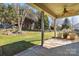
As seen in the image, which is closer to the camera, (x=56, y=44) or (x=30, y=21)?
(x=30, y=21)

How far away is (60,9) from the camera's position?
3.89 m

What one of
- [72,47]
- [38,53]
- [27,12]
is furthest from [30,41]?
[72,47]

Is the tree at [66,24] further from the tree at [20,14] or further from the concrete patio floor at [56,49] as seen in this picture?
the tree at [20,14]

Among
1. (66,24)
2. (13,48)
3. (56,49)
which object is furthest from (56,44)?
(13,48)

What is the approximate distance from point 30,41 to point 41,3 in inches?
29.8

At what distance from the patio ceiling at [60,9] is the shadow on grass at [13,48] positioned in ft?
2.46

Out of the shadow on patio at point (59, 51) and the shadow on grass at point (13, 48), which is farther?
the shadow on patio at point (59, 51)

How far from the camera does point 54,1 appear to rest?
3801 millimetres

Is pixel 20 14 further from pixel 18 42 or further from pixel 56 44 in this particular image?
pixel 56 44

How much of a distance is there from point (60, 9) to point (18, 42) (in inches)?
40.8

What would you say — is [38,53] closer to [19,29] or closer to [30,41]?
[30,41]

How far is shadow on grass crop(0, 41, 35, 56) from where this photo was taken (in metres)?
3.75

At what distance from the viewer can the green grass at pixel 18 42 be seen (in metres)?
3.76

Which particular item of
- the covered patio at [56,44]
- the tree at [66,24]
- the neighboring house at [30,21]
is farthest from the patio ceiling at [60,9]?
the neighboring house at [30,21]
